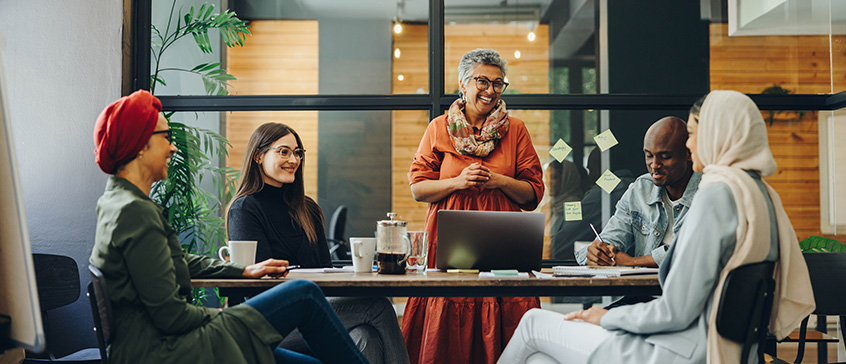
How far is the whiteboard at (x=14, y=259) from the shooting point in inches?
44.1

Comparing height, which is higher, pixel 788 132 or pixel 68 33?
pixel 68 33

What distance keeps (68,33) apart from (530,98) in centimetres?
261

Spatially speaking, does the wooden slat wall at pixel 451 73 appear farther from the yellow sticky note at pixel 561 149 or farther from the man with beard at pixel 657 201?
the man with beard at pixel 657 201

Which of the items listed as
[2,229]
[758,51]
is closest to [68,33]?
[2,229]

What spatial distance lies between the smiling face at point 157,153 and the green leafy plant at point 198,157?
1.80 meters

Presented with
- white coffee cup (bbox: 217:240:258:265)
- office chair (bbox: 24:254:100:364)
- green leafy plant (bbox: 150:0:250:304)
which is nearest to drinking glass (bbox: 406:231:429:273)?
white coffee cup (bbox: 217:240:258:265)

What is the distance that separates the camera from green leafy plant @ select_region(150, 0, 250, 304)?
368 centimetres

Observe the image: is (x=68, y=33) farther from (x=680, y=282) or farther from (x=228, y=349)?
(x=680, y=282)

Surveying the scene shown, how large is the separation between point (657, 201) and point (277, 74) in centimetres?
241

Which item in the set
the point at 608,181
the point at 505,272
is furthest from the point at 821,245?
the point at 505,272

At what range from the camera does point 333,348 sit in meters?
1.94

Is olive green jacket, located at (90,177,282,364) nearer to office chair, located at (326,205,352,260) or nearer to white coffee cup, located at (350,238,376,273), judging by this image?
white coffee cup, located at (350,238,376,273)

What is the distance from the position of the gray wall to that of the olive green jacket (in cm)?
216

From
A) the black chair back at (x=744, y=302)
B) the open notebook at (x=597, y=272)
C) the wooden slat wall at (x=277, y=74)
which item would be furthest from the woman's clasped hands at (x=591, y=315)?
the wooden slat wall at (x=277, y=74)
